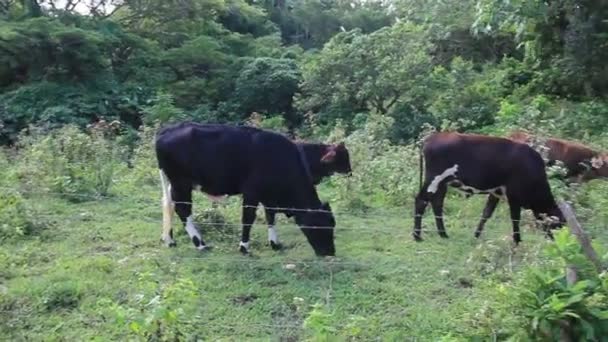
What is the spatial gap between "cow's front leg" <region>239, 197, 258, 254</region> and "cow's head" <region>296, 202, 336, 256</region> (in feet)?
1.81

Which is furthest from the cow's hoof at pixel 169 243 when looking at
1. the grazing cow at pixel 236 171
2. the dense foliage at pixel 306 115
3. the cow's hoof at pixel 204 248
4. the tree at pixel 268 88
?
the tree at pixel 268 88

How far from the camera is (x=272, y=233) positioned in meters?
8.55

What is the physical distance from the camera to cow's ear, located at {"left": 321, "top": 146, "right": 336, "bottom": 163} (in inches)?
394

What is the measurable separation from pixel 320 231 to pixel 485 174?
1.98 m

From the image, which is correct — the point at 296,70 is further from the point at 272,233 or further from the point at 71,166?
the point at 272,233

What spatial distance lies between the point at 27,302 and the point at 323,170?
4.74 metres

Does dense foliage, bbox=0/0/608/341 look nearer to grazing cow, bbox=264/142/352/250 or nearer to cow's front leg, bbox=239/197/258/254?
grazing cow, bbox=264/142/352/250

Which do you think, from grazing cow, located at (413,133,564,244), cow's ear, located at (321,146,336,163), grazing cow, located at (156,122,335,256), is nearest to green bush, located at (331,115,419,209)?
cow's ear, located at (321,146,336,163)

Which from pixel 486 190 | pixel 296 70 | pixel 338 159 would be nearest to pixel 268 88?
pixel 296 70

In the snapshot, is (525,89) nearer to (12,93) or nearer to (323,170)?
(323,170)

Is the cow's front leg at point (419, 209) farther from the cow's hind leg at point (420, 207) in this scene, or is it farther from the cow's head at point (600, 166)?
the cow's head at point (600, 166)

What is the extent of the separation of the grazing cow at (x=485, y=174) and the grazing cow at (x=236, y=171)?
136 centimetres

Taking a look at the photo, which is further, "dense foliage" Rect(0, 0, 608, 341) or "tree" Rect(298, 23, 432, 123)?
"tree" Rect(298, 23, 432, 123)

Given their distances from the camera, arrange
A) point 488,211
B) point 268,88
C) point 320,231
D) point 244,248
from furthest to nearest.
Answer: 1. point 268,88
2. point 488,211
3. point 244,248
4. point 320,231
